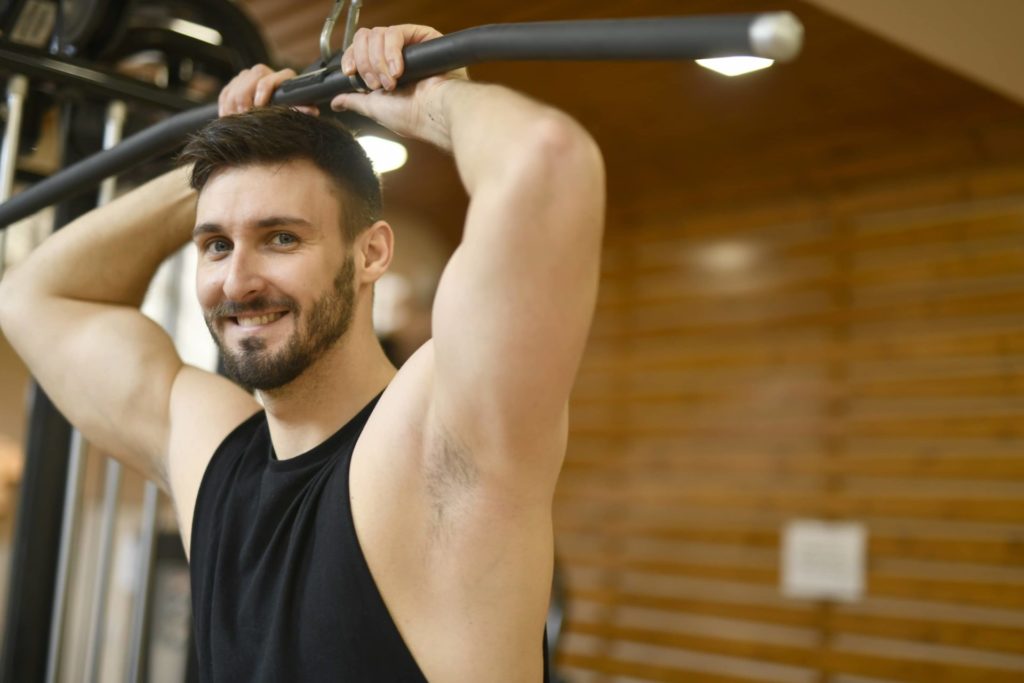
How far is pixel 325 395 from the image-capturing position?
55.1 inches

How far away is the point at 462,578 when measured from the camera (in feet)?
3.79

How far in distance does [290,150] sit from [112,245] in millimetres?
589

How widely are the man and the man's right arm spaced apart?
0.09m

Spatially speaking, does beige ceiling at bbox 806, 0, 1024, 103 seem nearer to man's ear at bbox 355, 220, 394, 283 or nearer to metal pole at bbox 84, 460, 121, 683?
man's ear at bbox 355, 220, 394, 283

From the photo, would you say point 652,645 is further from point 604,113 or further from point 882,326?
point 604,113

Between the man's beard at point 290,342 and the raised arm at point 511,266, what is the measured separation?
0.88ft

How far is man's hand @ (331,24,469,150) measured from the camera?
1.07 meters

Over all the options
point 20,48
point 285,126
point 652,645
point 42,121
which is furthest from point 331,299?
point 652,645

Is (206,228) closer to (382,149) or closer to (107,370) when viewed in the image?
(107,370)

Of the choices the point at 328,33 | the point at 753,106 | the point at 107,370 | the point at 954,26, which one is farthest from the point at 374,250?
the point at 753,106

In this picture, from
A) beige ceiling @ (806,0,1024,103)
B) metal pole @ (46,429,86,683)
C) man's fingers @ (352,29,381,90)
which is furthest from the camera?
beige ceiling @ (806,0,1024,103)

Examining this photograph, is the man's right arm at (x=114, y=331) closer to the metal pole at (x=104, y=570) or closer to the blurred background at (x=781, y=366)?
the metal pole at (x=104, y=570)

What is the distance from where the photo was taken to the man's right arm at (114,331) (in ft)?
5.58

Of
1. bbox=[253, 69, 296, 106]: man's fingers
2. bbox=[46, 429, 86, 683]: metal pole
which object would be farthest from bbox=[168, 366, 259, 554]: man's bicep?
bbox=[253, 69, 296, 106]: man's fingers
